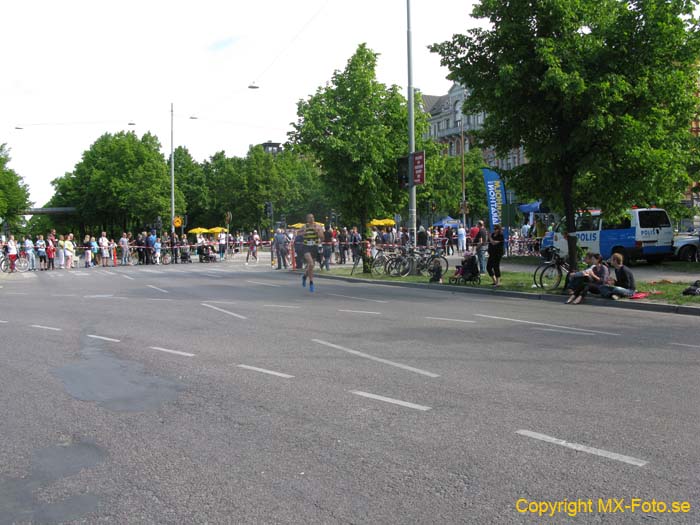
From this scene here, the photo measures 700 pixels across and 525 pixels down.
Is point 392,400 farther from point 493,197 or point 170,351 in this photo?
point 493,197

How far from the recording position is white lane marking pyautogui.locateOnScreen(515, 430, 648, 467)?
14.1ft

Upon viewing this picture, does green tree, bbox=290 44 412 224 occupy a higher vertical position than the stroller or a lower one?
higher

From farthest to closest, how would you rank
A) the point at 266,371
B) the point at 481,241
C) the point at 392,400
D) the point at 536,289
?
1. the point at 481,241
2. the point at 536,289
3. the point at 266,371
4. the point at 392,400

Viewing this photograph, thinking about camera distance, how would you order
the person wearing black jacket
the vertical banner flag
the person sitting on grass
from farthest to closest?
the vertical banner flag < the person wearing black jacket < the person sitting on grass

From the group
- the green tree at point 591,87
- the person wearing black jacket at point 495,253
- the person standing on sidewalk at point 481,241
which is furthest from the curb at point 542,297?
the person standing on sidewalk at point 481,241

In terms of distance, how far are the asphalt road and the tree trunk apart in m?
6.26

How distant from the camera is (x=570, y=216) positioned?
1738cm

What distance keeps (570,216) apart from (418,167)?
6.03 m

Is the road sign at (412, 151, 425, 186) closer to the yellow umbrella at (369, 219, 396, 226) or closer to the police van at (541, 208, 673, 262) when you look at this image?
the police van at (541, 208, 673, 262)

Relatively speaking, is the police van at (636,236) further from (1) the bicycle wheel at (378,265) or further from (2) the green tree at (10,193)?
(2) the green tree at (10,193)

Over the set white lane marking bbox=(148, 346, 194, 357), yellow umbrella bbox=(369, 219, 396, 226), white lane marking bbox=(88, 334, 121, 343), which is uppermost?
yellow umbrella bbox=(369, 219, 396, 226)

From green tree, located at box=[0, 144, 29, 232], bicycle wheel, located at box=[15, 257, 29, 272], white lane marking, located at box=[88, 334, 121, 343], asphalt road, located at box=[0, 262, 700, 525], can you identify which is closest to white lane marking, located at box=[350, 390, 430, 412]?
asphalt road, located at box=[0, 262, 700, 525]

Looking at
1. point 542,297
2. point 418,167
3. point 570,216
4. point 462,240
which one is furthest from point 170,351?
point 462,240

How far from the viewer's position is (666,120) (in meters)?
15.9
